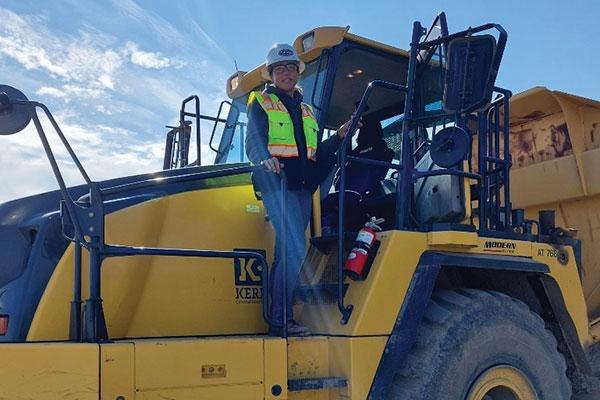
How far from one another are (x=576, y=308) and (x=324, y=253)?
183 cm

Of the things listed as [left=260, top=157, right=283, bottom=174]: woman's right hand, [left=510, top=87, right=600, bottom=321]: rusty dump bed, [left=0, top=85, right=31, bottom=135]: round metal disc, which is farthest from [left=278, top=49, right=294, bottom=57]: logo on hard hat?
[left=510, top=87, right=600, bottom=321]: rusty dump bed

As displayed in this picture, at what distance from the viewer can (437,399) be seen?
3537mm

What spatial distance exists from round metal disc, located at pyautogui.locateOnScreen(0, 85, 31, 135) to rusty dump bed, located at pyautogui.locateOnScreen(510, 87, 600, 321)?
13.1 feet

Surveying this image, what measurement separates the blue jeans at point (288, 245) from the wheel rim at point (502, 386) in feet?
3.74

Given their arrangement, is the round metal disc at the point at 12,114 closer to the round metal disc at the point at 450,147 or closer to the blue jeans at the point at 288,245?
the blue jeans at the point at 288,245

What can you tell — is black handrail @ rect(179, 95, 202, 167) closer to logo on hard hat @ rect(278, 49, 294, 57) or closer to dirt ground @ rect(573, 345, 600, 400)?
logo on hard hat @ rect(278, 49, 294, 57)

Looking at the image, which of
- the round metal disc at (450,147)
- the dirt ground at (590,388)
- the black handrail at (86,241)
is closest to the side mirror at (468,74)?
the round metal disc at (450,147)

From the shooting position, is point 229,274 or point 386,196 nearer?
point 229,274

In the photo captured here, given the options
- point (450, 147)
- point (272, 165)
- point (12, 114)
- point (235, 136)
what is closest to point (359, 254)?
point (272, 165)

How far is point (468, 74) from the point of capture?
3.67 m

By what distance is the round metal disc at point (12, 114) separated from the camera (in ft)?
9.45

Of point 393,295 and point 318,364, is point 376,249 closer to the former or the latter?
point 393,295

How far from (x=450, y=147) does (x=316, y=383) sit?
1.43 m

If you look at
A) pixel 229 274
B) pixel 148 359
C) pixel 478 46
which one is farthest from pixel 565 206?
pixel 148 359
